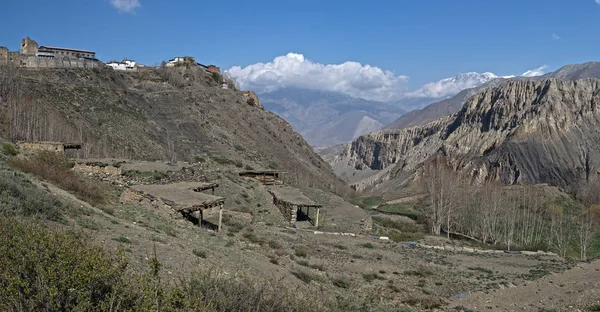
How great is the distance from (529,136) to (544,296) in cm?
11058

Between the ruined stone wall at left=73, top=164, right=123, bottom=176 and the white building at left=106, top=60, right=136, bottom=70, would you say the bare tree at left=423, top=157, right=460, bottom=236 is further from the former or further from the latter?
the white building at left=106, top=60, right=136, bottom=70

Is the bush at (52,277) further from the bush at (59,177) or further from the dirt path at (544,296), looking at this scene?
the bush at (59,177)

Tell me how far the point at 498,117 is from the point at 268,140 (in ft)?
247

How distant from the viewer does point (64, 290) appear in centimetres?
643

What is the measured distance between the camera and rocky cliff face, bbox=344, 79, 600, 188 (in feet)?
367

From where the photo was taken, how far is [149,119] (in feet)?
226

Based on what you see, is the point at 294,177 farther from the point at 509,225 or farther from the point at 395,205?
the point at 509,225

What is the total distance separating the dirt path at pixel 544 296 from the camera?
1706 cm

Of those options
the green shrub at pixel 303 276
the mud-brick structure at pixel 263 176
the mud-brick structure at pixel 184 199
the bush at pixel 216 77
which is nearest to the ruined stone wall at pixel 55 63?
the bush at pixel 216 77

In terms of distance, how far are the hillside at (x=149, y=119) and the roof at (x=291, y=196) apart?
17.5 m

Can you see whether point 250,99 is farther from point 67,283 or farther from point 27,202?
point 67,283

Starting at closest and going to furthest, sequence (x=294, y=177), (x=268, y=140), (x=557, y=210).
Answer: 1. (x=557, y=210)
2. (x=294, y=177)
3. (x=268, y=140)

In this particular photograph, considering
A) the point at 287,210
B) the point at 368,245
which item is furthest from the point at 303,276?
the point at 287,210

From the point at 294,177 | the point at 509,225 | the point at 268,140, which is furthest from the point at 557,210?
the point at 268,140
